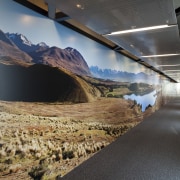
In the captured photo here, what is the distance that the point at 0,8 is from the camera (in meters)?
2.71

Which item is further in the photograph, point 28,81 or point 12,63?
point 28,81

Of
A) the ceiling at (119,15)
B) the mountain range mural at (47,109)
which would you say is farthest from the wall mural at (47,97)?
the ceiling at (119,15)

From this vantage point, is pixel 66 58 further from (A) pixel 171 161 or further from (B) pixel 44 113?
(A) pixel 171 161

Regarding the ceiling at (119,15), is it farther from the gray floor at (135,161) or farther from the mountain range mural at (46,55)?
the gray floor at (135,161)

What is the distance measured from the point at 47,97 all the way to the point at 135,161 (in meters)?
2.59

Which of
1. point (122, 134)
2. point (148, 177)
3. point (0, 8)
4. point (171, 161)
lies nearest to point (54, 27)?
point (0, 8)

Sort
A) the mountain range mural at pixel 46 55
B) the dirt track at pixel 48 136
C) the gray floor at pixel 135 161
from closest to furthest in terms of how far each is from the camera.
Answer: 1. the dirt track at pixel 48 136
2. the mountain range mural at pixel 46 55
3. the gray floor at pixel 135 161

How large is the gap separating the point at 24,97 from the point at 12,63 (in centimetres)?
55

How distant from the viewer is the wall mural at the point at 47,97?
2.75 metres

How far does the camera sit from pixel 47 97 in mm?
3498

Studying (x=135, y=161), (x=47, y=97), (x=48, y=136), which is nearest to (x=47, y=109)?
(x=47, y=97)

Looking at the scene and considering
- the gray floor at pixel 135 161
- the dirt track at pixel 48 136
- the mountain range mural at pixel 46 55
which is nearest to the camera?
the dirt track at pixel 48 136

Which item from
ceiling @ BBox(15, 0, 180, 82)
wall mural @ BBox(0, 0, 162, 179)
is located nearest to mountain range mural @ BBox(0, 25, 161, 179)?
wall mural @ BBox(0, 0, 162, 179)

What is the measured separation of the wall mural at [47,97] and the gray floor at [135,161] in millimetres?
262
